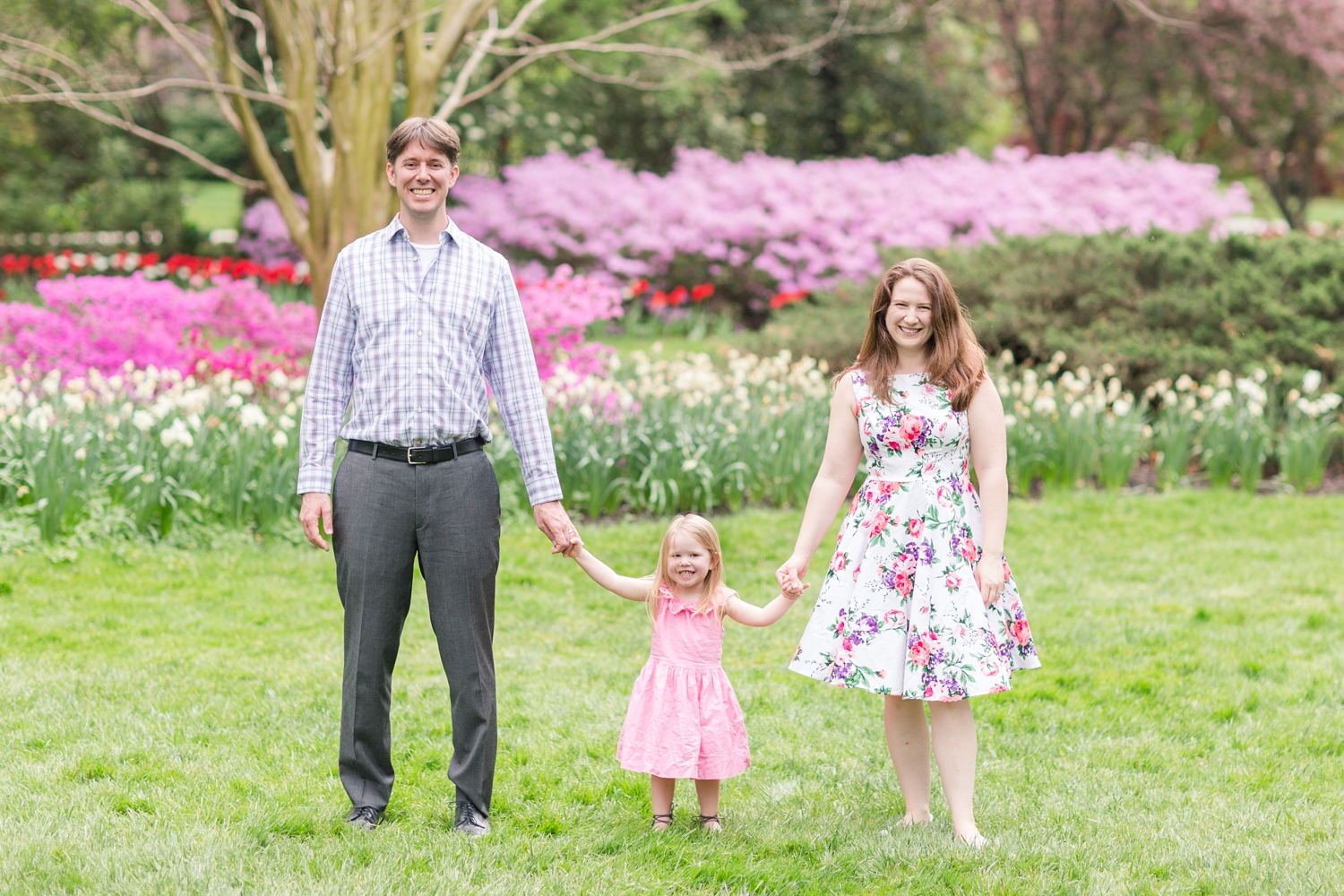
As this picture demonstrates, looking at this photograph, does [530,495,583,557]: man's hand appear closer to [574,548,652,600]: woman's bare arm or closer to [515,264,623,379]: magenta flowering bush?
[574,548,652,600]: woman's bare arm

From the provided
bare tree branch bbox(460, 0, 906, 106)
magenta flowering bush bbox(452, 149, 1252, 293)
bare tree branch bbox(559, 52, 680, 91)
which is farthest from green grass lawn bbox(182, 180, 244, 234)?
bare tree branch bbox(559, 52, 680, 91)

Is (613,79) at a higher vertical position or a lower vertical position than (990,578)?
higher

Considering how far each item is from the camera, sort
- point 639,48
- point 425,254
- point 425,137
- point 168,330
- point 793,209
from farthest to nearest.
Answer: point 793,209, point 168,330, point 639,48, point 425,254, point 425,137

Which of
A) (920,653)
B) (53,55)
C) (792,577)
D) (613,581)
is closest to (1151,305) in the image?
(920,653)

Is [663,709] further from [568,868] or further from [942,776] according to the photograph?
[942,776]

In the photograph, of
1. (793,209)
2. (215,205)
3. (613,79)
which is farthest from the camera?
(215,205)

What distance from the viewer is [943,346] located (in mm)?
3271

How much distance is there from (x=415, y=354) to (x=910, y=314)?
1.22 m

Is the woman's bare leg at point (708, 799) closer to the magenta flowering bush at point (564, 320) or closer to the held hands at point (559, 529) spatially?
the held hands at point (559, 529)

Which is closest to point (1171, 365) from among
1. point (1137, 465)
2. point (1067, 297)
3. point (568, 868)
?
point (1137, 465)

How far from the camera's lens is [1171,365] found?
830cm

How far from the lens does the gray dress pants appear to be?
309cm

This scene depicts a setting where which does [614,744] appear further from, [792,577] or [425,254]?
→ [425,254]

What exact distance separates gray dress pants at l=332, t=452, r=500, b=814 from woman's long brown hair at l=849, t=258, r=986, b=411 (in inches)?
40.9
